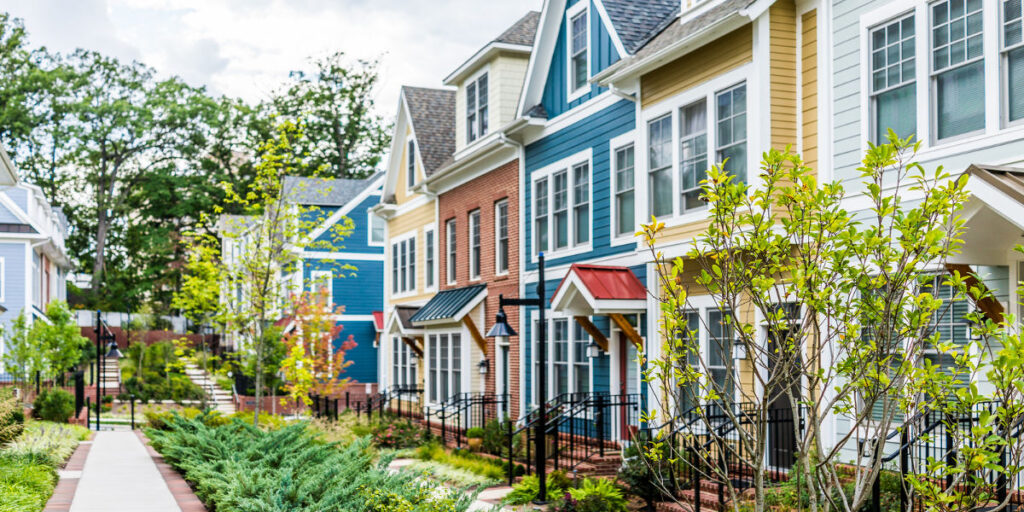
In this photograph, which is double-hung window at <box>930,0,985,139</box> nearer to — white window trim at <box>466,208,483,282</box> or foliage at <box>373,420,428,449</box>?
foliage at <box>373,420,428,449</box>

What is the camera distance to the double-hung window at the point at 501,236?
77.0ft

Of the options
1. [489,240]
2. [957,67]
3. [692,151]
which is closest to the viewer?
[957,67]

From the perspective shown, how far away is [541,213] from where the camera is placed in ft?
70.8

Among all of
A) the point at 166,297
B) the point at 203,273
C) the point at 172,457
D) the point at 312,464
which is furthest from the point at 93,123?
the point at 312,464

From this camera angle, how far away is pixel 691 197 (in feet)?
49.9

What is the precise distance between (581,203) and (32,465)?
10.4 m

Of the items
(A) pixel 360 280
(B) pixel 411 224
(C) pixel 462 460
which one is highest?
(B) pixel 411 224

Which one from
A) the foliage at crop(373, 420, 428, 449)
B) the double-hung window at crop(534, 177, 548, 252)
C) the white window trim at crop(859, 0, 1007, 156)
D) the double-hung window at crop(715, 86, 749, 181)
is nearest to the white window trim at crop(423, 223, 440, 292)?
the foliage at crop(373, 420, 428, 449)

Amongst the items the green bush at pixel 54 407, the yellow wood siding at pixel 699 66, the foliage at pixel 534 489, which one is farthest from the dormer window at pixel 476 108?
the green bush at pixel 54 407

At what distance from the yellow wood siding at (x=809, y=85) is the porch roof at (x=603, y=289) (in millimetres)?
4378

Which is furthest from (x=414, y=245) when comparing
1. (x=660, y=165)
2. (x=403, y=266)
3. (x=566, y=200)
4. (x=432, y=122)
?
(x=660, y=165)

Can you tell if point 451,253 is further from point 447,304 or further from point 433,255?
point 447,304

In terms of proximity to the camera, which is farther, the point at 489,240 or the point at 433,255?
the point at 433,255

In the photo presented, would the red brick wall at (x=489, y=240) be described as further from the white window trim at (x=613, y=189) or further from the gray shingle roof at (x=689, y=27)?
the gray shingle roof at (x=689, y=27)
